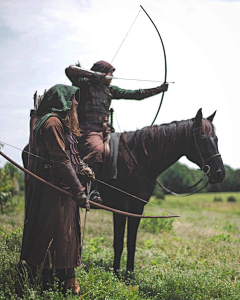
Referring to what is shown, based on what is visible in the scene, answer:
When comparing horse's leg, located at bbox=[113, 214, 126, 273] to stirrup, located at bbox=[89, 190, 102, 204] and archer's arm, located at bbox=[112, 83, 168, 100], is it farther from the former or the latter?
archer's arm, located at bbox=[112, 83, 168, 100]

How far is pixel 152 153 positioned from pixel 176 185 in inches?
913

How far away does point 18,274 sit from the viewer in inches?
131

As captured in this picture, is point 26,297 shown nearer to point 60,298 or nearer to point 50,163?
point 60,298

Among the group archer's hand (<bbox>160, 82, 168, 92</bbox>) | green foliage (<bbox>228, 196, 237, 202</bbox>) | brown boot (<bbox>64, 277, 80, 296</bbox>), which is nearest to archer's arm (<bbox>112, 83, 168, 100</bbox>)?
archer's hand (<bbox>160, 82, 168, 92</bbox>)

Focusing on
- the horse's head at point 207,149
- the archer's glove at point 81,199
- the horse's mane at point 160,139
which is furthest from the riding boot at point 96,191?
the horse's head at point 207,149

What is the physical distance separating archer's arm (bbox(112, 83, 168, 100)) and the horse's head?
77cm

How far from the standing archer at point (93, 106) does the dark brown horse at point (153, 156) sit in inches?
15.5

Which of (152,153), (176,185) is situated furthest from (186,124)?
(176,185)

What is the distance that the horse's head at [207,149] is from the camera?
447 cm

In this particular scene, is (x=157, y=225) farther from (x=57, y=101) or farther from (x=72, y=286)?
(x=57, y=101)

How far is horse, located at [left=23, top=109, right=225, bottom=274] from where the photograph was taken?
450 cm

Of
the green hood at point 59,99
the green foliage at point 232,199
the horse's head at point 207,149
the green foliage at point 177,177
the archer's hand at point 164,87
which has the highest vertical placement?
the archer's hand at point 164,87

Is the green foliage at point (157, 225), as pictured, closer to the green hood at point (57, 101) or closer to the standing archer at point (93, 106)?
the standing archer at point (93, 106)

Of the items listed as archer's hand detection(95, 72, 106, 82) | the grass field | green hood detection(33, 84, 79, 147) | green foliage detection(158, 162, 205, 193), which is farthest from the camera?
green foliage detection(158, 162, 205, 193)
